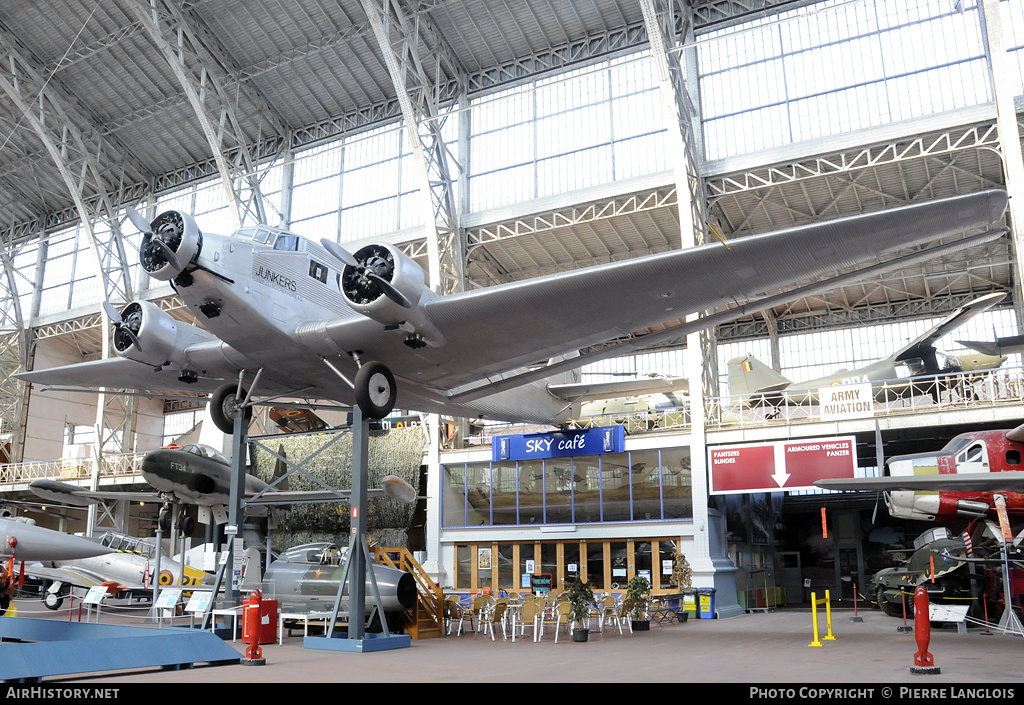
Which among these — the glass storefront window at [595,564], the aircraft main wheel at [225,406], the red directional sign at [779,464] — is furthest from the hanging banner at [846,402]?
the aircraft main wheel at [225,406]

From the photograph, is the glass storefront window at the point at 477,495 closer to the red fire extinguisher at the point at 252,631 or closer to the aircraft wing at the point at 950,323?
the aircraft wing at the point at 950,323

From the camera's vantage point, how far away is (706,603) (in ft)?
69.9

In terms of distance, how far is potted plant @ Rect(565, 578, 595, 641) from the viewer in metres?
14.2

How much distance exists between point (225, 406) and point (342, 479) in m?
16.9

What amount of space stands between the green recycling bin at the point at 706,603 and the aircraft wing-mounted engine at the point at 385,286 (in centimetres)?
1341

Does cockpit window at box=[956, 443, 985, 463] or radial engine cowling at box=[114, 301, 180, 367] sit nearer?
radial engine cowling at box=[114, 301, 180, 367]

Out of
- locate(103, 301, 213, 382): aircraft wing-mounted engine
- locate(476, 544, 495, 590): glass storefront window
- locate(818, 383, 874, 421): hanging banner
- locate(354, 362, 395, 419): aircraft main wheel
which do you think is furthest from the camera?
locate(476, 544, 495, 590): glass storefront window

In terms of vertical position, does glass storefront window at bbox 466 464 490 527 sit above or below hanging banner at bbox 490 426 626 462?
below

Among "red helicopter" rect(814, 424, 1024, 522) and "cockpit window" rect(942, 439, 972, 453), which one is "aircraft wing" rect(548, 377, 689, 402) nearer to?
"red helicopter" rect(814, 424, 1024, 522)

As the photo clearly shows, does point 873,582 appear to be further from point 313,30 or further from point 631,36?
point 313,30

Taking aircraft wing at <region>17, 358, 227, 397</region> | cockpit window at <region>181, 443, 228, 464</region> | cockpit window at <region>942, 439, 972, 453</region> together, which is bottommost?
cockpit window at <region>942, 439, 972, 453</region>

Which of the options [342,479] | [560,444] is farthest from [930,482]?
[342,479]

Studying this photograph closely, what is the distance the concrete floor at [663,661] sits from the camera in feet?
27.8

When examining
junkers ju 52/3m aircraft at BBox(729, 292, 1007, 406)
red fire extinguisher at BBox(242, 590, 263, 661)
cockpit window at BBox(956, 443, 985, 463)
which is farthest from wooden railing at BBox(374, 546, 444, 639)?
junkers ju 52/3m aircraft at BBox(729, 292, 1007, 406)
